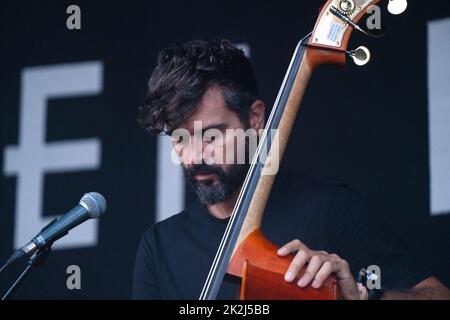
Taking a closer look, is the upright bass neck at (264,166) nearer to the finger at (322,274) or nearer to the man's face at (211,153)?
the finger at (322,274)

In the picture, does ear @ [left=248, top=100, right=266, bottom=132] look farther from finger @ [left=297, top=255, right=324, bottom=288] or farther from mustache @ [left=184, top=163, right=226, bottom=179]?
finger @ [left=297, top=255, right=324, bottom=288]

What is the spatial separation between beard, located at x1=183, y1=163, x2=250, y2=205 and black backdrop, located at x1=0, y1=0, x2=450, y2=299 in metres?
0.50

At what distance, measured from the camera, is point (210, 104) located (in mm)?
2342

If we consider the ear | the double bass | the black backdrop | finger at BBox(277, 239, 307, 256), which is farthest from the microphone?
the black backdrop

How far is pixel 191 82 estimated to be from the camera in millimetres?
2340

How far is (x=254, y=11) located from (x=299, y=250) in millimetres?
1339

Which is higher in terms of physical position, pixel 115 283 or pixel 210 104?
pixel 210 104

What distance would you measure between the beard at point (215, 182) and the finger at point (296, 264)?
2.02 feet

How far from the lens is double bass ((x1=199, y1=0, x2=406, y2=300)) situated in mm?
1644

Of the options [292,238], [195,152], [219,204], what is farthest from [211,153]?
[292,238]

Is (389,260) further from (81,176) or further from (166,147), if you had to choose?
(81,176)

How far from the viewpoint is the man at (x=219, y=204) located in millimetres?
2184
